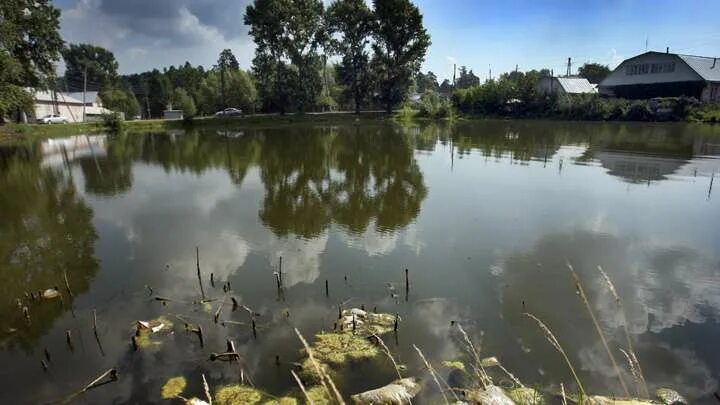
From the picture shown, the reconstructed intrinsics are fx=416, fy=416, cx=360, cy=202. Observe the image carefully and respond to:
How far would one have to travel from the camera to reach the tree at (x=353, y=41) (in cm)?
6303

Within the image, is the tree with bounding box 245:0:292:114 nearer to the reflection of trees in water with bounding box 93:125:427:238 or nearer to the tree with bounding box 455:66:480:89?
the reflection of trees in water with bounding box 93:125:427:238

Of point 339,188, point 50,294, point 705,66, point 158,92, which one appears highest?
point 158,92

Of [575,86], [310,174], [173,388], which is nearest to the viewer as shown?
[173,388]

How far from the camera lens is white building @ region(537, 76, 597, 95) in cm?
5969

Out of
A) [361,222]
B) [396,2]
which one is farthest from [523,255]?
[396,2]

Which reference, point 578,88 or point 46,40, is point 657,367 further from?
point 578,88

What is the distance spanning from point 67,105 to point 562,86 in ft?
263

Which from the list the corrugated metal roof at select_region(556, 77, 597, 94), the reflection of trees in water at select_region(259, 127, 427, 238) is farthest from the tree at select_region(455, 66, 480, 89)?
the reflection of trees in water at select_region(259, 127, 427, 238)

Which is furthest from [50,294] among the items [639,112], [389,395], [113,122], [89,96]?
[89,96]

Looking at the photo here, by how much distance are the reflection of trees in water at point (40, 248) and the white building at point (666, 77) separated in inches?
2497

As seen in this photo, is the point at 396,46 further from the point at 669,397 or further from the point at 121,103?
the point at 669,397

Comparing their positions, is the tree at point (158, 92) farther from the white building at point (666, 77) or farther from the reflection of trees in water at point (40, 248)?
the white building at point (666, 77)

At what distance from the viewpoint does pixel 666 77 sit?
176ft

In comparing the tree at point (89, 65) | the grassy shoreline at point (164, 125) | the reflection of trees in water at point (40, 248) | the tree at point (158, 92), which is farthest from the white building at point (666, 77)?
the tree at point (89, 65)
